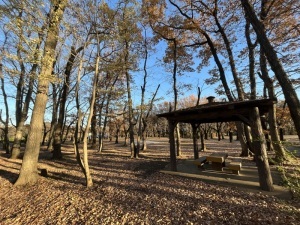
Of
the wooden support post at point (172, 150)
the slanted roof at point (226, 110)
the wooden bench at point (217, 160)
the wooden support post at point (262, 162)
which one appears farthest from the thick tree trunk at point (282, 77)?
the wooden support post at point (172, 150)

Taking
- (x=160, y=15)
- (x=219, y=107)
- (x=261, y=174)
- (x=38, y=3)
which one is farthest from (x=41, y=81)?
(x=160, y=15)

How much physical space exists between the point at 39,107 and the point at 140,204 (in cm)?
539

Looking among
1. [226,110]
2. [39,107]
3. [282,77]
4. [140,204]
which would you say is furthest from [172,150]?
[39,107]

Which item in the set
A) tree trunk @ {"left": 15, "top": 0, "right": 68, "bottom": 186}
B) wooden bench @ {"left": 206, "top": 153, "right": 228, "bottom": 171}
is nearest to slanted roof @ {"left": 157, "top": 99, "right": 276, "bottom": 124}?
wooden bench @ {"left": 206, "top": 153, "right": 228, "bottom": 171}

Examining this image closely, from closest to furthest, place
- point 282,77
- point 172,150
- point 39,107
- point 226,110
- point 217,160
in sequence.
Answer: point 282,77, point 226,110, point 39,107, point 217,160, point 172,150

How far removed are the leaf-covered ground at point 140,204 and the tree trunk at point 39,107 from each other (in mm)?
546

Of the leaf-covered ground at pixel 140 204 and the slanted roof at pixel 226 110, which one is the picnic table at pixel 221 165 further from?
the slanted roof at pixel 226 110

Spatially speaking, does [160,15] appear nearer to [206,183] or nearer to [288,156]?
[206,183]

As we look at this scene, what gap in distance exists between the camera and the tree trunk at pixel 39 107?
603 cm

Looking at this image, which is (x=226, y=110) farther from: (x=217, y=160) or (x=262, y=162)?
(x=217, y=160)

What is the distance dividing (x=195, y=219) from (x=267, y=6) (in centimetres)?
1019

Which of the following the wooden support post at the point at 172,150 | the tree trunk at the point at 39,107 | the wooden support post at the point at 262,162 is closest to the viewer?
the wooden support post at the point at 262,162

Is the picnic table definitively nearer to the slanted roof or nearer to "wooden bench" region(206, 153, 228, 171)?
"wooden bench" region(206, 153, 228, 171)

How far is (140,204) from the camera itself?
14.6 ft
